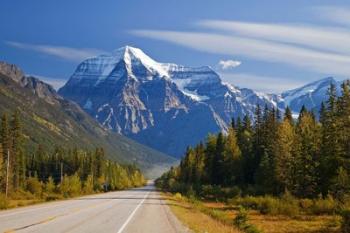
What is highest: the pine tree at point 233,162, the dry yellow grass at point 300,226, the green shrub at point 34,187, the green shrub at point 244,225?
the pine tree at point 233,162

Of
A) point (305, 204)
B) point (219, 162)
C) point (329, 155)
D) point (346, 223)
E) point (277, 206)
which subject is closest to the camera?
point (346, 223)

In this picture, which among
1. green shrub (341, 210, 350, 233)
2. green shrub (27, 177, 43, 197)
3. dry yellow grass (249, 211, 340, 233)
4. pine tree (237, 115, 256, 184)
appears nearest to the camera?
green shrub (341, 210, 350, 233)

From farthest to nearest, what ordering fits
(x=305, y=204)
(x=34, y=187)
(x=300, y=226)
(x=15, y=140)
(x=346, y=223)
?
(x=15, y=140) < (x=34, y=187) < (x=305, y=204) < (x=300, y=226) < (x=346, y=223)

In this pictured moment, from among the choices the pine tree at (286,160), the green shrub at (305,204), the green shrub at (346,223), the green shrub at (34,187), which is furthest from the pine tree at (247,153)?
the green shrub at (346,223)

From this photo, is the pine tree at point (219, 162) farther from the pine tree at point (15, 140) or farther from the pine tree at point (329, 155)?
the pine tree at point (329, 155)

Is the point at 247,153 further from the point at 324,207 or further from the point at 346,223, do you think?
the point at 346,223

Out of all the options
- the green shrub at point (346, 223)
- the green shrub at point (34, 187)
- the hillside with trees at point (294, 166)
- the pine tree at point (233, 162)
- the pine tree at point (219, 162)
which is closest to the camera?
the green shrub at point (346, 223)

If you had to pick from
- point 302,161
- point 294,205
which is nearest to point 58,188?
point 302,161

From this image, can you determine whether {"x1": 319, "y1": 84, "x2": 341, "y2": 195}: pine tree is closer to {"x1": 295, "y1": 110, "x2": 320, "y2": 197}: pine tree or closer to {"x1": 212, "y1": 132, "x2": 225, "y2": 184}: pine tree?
{"x1": 295, "y1": 110, "x2": 320, "y2": 197}: pine tree

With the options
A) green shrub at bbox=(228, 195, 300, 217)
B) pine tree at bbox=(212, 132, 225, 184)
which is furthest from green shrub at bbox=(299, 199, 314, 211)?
pine tree at bbox=(212, 132, 225, 184)

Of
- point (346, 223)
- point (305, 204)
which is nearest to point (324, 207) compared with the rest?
point (305, 204)

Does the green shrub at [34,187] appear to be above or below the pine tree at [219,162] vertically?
below

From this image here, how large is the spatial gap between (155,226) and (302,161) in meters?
41.5


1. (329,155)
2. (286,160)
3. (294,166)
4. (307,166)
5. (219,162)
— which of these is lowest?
(307,166)
